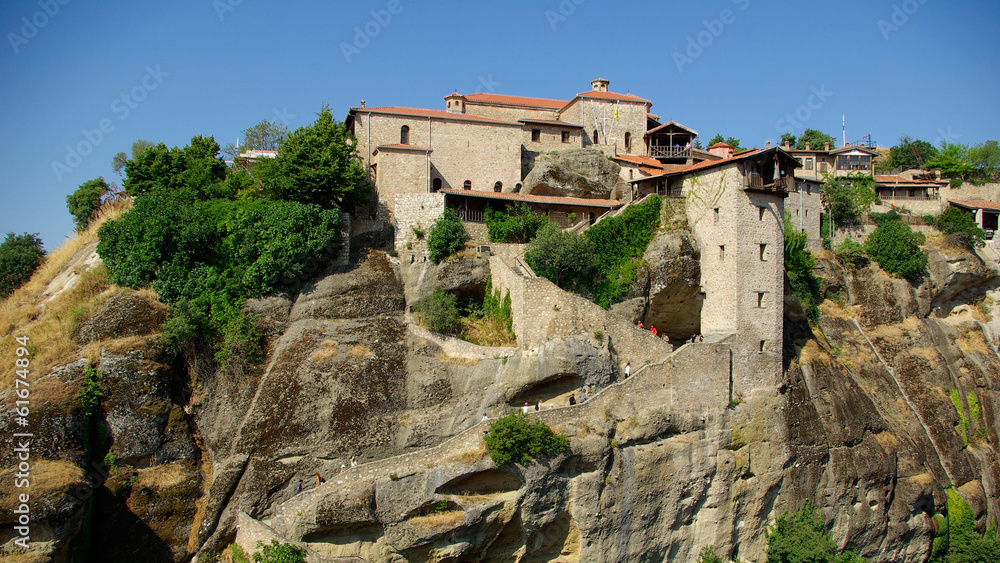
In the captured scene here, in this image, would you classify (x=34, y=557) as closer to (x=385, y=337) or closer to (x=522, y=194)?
(x=385, y=337)

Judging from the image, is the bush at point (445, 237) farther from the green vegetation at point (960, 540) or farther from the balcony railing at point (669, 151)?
the green vegetation at point (960, 540)

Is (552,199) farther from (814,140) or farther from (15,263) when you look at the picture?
(814,140)

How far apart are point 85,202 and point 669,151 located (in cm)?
3589

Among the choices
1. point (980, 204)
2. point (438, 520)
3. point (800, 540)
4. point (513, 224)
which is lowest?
point (800, 540)

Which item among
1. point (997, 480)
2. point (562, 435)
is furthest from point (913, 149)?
point (562, 435)

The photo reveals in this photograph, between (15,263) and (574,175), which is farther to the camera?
(574,175)

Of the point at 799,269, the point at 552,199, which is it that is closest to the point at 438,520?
the point at 552,199

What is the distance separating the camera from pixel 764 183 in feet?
104

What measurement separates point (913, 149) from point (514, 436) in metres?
54.3

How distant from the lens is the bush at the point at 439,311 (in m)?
27.4

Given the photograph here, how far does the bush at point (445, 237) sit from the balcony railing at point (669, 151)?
19.1m

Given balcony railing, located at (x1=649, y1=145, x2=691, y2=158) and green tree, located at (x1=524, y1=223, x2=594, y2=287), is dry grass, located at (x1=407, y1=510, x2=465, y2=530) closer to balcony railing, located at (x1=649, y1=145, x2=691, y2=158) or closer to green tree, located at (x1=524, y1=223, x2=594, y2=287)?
green tree, located at (x1=524, y1=223, x2=594, y2=287)

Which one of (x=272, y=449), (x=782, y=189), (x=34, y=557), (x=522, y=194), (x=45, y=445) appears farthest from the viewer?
(x=522, y=194)

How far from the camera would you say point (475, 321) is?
29.3m
